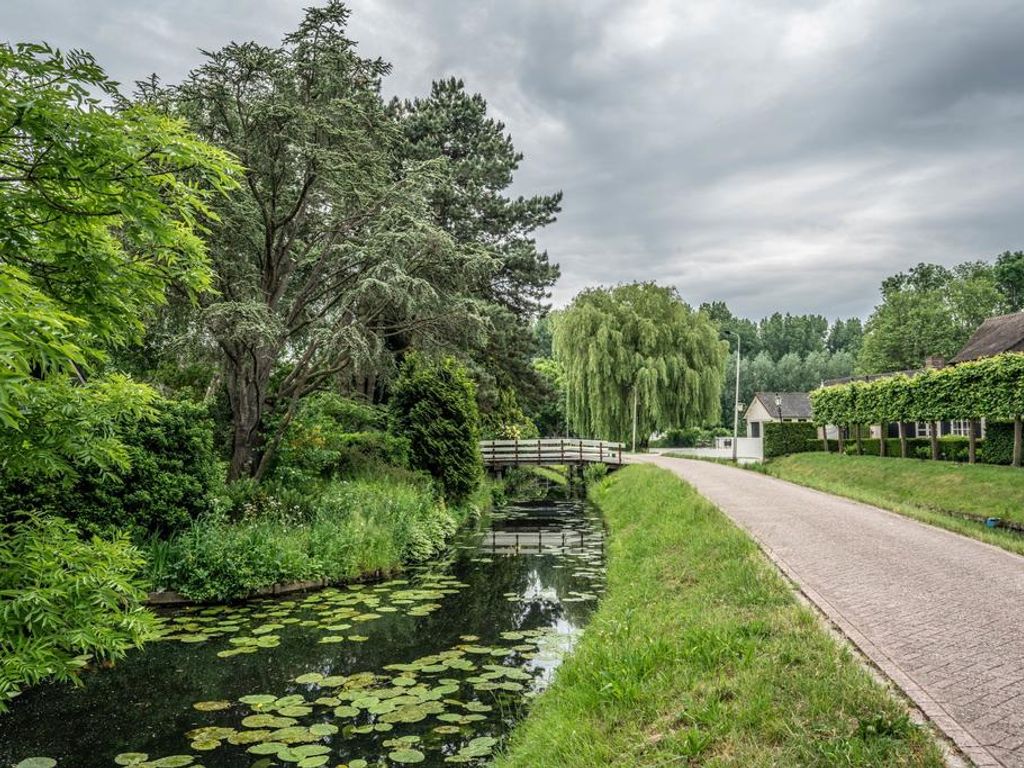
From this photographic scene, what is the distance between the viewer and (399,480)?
1538cm

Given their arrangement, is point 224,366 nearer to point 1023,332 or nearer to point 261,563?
point 261,563

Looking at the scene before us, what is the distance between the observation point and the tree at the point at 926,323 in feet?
175

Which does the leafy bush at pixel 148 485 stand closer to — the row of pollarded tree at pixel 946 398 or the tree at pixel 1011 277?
the row of pollarded tree at pixel 946 398

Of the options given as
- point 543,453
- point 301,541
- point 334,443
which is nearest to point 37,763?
point 301,541

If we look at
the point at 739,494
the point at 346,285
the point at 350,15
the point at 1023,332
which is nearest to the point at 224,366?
the point at 346,285

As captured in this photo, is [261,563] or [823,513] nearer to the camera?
[261,563]

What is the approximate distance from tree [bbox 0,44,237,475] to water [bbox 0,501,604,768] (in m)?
2.53

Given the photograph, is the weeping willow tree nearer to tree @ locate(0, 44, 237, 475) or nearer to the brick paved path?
the brick paved path

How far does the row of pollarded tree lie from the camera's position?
1961cm

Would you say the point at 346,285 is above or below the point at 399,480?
above

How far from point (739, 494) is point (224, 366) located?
12.0 m

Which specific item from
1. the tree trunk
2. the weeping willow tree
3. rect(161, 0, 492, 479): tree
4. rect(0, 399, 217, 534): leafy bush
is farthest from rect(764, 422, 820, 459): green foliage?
rect(0, 399, 217, 534): leafy bush

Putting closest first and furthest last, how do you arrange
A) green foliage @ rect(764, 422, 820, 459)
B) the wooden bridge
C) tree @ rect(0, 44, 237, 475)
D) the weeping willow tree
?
tree @ rect(0, 44, 237, 475)
the wooden bridge
green foliage @ rect(764, 422, 820, 459)
the weeping willow tree

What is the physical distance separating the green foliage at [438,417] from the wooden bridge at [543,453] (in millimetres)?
8282
